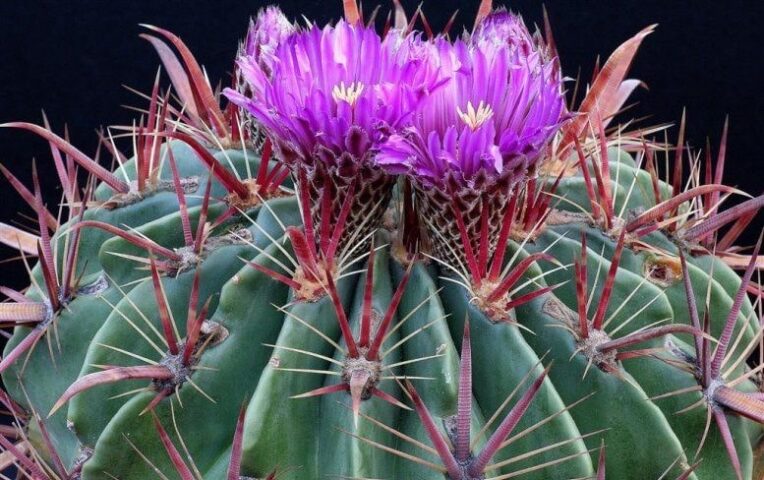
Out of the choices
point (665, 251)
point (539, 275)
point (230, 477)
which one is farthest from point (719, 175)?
point (230, 477)

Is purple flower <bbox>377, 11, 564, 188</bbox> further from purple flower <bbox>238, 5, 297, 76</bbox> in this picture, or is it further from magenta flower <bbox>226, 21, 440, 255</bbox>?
purple flower <bbox>238, 5, 297, 76</bbox>

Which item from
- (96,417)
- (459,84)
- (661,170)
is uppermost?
(459,84)

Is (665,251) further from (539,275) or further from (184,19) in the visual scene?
(184,19)

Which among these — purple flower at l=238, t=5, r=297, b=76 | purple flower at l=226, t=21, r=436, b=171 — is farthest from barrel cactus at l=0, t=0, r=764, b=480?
purple flower at l=238, t=5, r=297, b=76

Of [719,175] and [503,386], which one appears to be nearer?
[503,386]

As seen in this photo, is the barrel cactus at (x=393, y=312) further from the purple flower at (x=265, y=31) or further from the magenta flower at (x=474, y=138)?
the purple flower at (x=265, y=31)

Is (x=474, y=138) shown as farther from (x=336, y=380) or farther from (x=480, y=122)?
(x=336, y=380)

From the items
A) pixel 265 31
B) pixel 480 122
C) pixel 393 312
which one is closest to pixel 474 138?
pixel 480 122
